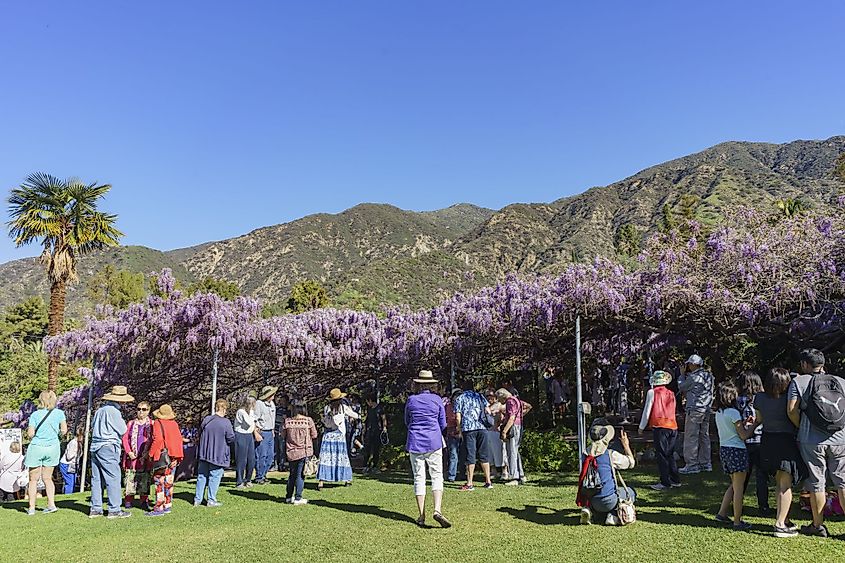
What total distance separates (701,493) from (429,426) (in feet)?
11.0

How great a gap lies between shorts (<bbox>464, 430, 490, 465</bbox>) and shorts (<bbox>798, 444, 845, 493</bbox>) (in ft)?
13.3

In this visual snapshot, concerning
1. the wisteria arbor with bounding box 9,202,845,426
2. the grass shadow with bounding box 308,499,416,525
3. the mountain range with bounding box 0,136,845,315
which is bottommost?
the grass shadow with bounding box 308,499,416,525

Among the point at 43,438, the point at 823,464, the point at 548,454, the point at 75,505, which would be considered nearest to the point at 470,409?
the point at 548,454

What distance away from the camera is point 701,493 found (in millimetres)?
7430

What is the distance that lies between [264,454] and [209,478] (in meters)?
1.82

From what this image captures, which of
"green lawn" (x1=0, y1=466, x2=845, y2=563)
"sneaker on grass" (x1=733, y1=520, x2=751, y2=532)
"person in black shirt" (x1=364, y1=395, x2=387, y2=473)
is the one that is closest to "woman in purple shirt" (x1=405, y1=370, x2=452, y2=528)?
"green lawn" (x1=0, y1=466, x2=845, y2=563)

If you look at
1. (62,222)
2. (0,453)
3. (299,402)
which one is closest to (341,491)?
(299,402)

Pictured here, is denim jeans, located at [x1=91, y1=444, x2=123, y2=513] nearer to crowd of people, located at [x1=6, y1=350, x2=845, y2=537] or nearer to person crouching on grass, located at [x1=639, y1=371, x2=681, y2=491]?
crowd of people, located at [x1=6, y1=350, x2=845, y2=537]

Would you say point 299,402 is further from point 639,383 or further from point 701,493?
point 639,383

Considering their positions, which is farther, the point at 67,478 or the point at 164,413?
the point at 67,478

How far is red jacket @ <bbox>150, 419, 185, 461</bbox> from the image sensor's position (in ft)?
25.1

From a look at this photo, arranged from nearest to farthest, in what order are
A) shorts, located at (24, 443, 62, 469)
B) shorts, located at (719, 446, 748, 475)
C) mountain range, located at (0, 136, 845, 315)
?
shorts, located at (719, 446, 748, 475)
shorts, located at (24, 443, 62, 469)
mountain range, located at (0, 136, 845, 315)

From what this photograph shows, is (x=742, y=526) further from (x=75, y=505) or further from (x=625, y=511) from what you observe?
(x=75, y=505)

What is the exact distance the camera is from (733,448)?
19.0 ft
